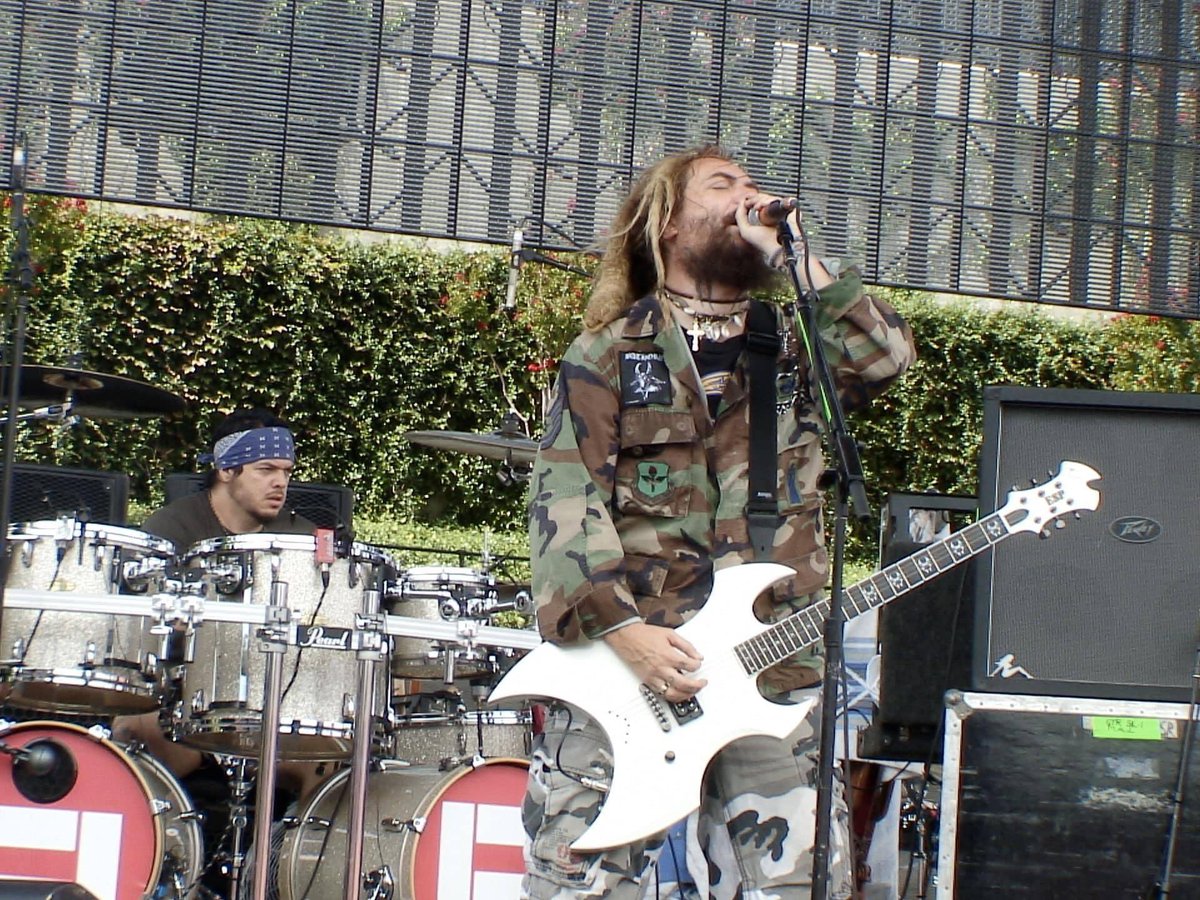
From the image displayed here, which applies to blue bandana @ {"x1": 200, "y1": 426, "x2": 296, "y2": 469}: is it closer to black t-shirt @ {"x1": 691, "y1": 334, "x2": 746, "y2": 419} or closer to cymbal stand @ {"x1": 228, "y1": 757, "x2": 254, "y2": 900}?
cymbal stand @ {"x1": 228, "y1": 757, "x2": 254, "y2": 900}

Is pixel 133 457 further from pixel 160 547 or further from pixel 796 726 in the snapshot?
pixel 796 726

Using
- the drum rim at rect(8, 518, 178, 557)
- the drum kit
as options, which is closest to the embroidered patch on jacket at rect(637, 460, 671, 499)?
the drum kit

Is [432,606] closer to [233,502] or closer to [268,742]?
[268,742]

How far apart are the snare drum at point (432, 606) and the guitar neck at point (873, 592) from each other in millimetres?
2039

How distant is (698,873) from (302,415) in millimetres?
6129

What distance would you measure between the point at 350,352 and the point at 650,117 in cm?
435

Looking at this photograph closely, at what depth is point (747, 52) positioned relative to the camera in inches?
271

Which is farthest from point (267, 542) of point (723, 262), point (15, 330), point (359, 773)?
point (723, 262)

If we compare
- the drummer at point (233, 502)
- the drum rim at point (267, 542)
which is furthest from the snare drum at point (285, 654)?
the drummer at point (233, 502)

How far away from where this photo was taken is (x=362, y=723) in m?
4.81

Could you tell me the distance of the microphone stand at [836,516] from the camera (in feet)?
10.6

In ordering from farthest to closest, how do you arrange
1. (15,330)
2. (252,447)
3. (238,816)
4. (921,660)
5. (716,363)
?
(252,447) < (238,816) < (921,660) < (15,330) < (716,363)

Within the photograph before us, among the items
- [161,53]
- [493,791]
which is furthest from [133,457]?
[493,791]

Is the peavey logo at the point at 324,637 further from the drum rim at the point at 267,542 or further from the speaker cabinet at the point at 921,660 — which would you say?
the speaker cabinet at the point at 921,660
